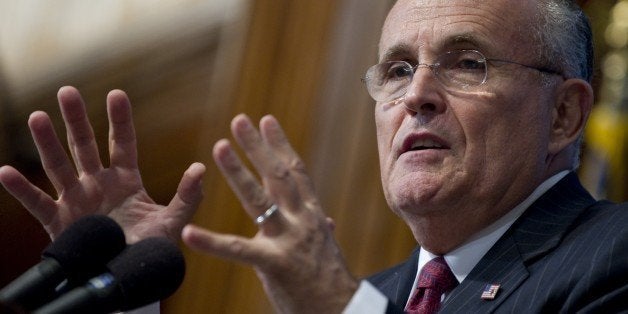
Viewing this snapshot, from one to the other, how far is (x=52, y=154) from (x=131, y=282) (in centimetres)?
64

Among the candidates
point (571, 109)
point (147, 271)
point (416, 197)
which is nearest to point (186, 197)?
point (416, 197)

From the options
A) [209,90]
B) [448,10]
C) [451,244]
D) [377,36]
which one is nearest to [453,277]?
[451,244]

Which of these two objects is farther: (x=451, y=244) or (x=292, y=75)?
(x=292, y=75)

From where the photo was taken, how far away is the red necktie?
217 centimetres

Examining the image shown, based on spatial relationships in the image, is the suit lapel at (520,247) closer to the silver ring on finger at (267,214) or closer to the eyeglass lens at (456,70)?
the eyeglass lens at (456,70)

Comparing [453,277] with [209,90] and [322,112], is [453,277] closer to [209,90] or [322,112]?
[322,112]

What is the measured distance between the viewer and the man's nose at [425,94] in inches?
89.4

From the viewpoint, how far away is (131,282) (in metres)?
1.52

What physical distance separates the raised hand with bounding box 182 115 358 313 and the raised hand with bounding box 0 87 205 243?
50 cm

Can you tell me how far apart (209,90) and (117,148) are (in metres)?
1.81

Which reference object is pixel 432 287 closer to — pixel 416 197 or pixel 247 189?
pixel 416 197

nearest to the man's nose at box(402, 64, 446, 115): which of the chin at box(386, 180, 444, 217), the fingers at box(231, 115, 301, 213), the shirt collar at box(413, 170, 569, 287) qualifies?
the chin at box(386, 180, 444, 217)

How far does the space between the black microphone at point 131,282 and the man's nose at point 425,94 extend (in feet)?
2.78

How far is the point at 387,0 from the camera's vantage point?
3.60 m
